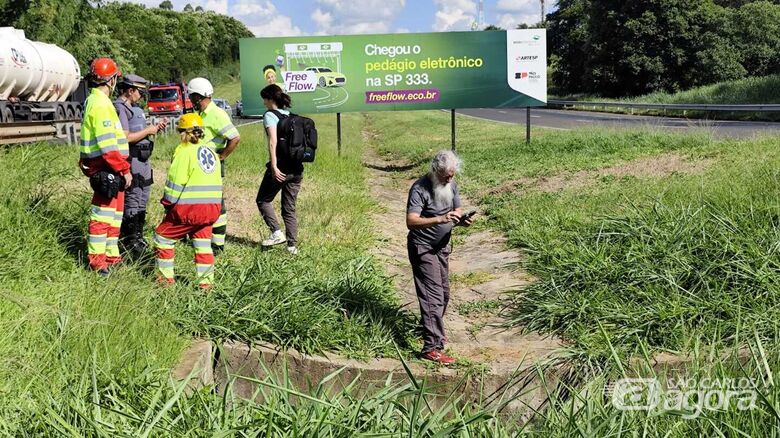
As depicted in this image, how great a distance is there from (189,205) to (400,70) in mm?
11664

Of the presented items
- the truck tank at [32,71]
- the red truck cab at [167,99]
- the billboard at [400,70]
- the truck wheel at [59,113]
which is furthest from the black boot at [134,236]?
the red truck cab at [167,99]

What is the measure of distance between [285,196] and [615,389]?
481 cm

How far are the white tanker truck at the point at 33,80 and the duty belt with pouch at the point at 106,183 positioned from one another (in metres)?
10.2

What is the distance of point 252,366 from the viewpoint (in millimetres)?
4977

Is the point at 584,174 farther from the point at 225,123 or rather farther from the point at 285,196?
the point at 225,123

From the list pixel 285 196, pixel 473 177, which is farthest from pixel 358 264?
pixel 473 177

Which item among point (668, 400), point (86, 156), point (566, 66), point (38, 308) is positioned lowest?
point (668, 400)

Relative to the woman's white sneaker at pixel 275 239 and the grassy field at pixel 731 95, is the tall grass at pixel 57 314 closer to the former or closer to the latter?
the woman's white sneaker at pixel 275 239

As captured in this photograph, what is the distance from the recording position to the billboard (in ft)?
53.7

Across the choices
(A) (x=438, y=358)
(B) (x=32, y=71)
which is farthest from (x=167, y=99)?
(A) (x=438, y=358)

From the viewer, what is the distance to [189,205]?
5867 mm

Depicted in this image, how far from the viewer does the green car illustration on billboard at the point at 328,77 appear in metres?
16.6

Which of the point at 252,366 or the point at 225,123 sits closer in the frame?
the point at 252,366

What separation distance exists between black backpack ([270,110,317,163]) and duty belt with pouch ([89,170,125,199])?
78.3 inches
